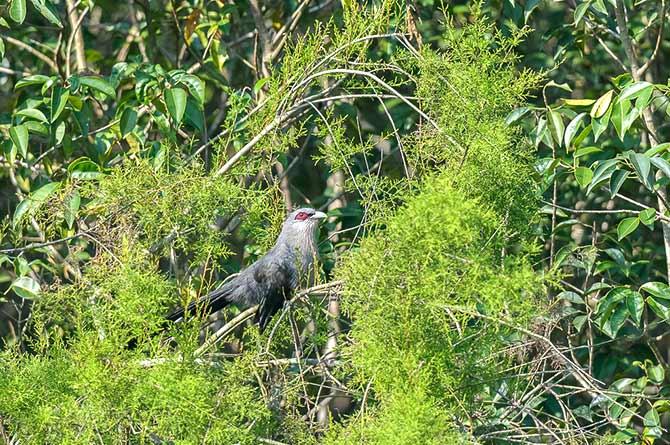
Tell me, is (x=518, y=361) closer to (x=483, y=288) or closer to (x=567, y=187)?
(x=483, y=288)

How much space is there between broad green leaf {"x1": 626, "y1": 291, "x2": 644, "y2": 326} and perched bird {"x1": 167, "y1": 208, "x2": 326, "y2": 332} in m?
1.27

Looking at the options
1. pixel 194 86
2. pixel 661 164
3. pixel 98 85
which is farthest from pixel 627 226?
pixel 98 85

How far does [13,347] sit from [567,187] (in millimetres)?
3276

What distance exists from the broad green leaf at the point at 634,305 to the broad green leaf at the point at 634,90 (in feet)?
2.52

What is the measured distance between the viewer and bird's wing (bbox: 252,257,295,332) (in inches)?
184

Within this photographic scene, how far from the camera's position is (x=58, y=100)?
4.79m

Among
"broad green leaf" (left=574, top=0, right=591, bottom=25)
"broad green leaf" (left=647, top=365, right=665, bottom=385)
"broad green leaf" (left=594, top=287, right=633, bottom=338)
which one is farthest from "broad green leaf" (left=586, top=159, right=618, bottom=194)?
"broad green leaf" (left=647, top=365, right=665, bottom=385)

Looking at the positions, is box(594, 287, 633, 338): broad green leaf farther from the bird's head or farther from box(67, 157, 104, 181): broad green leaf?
box(67, 157, 104, 181): broad green leaf

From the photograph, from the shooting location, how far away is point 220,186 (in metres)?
3.96

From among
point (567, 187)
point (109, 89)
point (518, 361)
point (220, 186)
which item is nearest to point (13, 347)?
point (220, 186)

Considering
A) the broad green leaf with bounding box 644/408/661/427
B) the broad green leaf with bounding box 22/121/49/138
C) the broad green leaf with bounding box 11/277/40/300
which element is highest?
the broad green leaf with bounding box 22/121/49/138

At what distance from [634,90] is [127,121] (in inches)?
85.0

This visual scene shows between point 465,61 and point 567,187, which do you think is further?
point 567,187

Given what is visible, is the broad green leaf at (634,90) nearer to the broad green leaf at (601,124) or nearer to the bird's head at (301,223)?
the broad green leaf at (601,124)
